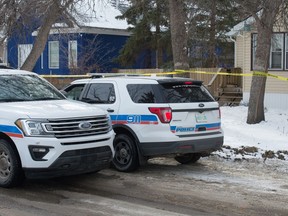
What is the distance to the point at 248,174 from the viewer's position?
9.06 meters

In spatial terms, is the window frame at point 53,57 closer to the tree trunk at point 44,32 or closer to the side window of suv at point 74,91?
the tree trunk at point 44,32

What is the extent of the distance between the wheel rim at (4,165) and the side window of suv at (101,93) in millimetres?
2497

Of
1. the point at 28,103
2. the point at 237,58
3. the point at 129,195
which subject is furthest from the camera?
the point at 237,58

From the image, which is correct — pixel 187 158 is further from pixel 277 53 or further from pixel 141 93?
pixel 277 53

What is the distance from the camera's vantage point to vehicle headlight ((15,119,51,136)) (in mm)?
7327

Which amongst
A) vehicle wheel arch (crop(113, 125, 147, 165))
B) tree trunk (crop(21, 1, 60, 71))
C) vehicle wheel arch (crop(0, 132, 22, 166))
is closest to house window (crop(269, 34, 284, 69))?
tree trunk (crop(21, 1, 60, 71))

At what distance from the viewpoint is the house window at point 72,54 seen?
27.8m

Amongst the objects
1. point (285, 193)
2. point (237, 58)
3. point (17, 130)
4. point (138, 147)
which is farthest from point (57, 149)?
point (237, 58)

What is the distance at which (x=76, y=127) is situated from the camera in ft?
24.9

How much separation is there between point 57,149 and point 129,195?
49.0 inches

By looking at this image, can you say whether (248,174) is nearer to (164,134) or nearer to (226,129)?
(164,134)

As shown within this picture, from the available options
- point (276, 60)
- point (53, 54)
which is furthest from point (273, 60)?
point (53, 54)

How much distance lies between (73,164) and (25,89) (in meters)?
1.92

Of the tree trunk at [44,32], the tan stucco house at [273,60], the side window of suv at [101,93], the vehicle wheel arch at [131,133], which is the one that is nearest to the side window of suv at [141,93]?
the side window of suv at [101,93]
